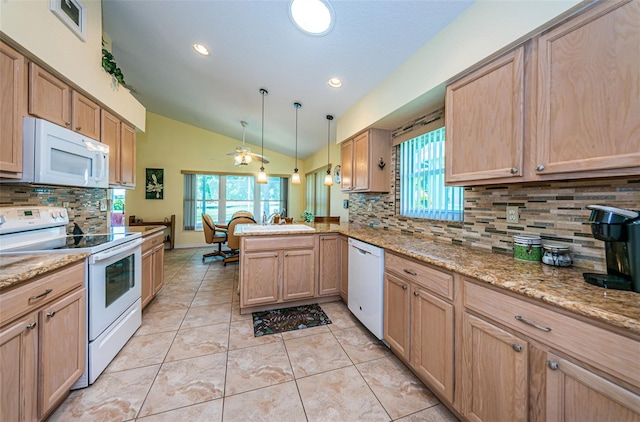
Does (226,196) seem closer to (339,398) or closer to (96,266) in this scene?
(96,266)

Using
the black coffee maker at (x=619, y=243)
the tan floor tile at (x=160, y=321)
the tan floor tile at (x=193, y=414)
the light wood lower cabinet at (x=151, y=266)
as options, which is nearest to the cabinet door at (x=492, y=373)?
the black coffee maker at (x=619, y=243)

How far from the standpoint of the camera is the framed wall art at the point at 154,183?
553 centimetres

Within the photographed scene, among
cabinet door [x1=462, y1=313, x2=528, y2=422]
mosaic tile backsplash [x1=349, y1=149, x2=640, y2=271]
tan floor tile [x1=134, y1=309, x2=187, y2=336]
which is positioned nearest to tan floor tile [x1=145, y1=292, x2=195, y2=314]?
tan floor tile [x1=134, y1=309, x2=187, y2=336]

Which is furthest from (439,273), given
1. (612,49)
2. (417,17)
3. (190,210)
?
(190,210)

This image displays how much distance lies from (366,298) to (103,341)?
78.2 inches

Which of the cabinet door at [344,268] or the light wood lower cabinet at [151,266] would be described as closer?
the light wood lower cabinet at [151,266]

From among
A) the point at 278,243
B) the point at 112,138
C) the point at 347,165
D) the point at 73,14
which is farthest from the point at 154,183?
the point at 347,165

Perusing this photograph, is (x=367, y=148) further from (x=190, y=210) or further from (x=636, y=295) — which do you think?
(x=190, y=210)

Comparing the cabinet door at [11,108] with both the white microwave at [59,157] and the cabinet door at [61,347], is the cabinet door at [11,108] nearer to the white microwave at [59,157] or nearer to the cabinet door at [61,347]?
the white microwave at [59,157]

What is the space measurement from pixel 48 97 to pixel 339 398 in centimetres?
284

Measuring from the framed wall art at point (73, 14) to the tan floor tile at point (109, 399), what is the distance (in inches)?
99.7

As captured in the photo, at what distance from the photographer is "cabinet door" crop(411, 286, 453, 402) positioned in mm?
1269

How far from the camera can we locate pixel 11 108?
1367 millimetres

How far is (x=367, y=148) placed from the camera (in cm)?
273
